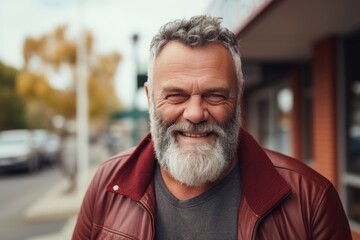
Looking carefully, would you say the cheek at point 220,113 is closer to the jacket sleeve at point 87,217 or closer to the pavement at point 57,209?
the jacket sleeve at point 87,217

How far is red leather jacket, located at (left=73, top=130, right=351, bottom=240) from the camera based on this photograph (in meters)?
1.49

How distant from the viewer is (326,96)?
5652 millimetres

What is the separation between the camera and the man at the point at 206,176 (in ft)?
4.96

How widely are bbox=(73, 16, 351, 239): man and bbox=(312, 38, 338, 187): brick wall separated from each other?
4.17m

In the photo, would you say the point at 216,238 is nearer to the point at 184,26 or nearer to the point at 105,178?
the point at 105,178

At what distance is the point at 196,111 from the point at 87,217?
0.76m

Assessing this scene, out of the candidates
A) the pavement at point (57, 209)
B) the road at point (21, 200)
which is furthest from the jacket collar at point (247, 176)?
the road at point (21, 200)

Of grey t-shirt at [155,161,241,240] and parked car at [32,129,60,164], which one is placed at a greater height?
grey t-shirt at [155,161,241,240]

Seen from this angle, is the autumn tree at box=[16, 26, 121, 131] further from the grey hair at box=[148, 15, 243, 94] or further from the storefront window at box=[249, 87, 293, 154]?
the grey hair at box=[148, 15, 243, 94]

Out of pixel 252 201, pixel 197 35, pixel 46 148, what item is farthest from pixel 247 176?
pixel 46 148

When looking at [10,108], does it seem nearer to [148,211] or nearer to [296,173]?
[148,211]

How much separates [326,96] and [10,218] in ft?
20.0

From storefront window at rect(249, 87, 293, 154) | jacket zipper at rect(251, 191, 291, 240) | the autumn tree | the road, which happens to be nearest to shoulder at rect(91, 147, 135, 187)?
jacket zipper at rect(251, 191, 291, 240)

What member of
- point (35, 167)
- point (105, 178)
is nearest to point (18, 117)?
point (35, 167)
